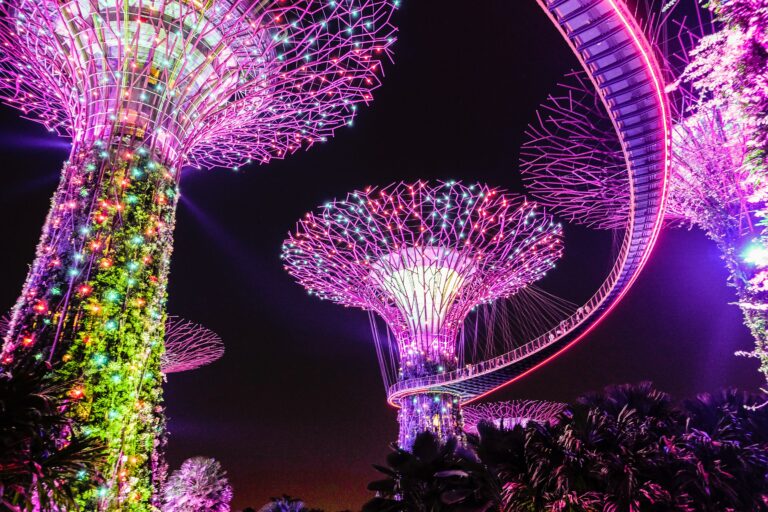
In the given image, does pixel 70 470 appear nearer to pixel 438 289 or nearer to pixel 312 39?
pixel 312 39

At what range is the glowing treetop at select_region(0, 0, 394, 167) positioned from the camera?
12.7 metres

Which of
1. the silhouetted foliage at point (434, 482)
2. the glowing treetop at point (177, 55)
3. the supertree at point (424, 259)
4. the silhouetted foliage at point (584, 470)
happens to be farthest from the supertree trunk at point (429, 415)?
the glowing treetop at point (177, 55)

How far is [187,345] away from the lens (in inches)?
1125

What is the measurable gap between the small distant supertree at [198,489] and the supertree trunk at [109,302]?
20.1m

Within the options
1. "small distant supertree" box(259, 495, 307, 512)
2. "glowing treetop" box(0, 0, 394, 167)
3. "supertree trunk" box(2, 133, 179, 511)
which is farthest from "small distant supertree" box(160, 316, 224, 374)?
"glowing treetop" box(0, 0, 394, 167)

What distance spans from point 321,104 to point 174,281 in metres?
29.5

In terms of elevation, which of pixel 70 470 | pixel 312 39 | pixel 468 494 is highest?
pixel 312 39

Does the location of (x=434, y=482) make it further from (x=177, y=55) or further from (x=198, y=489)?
(x=198, y=489)

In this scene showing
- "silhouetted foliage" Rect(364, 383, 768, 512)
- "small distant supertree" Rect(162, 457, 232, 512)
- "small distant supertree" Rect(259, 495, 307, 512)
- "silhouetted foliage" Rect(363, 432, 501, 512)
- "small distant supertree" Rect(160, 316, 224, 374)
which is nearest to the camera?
"silhouetted foliage" Rect(364, 383, 768, 512)

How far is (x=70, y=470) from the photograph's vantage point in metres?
7.27

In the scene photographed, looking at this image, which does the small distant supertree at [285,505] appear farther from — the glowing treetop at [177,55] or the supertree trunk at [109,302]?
the glowing treetop at [177,55]

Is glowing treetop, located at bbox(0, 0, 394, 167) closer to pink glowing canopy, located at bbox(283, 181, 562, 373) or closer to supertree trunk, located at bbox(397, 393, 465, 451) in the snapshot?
pink glowing canopy, located at bbox(283, 181, 562, 373)

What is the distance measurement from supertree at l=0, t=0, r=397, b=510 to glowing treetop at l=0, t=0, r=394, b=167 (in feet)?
0.13

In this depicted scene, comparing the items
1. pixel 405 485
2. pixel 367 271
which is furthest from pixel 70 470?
pixel 367 271
